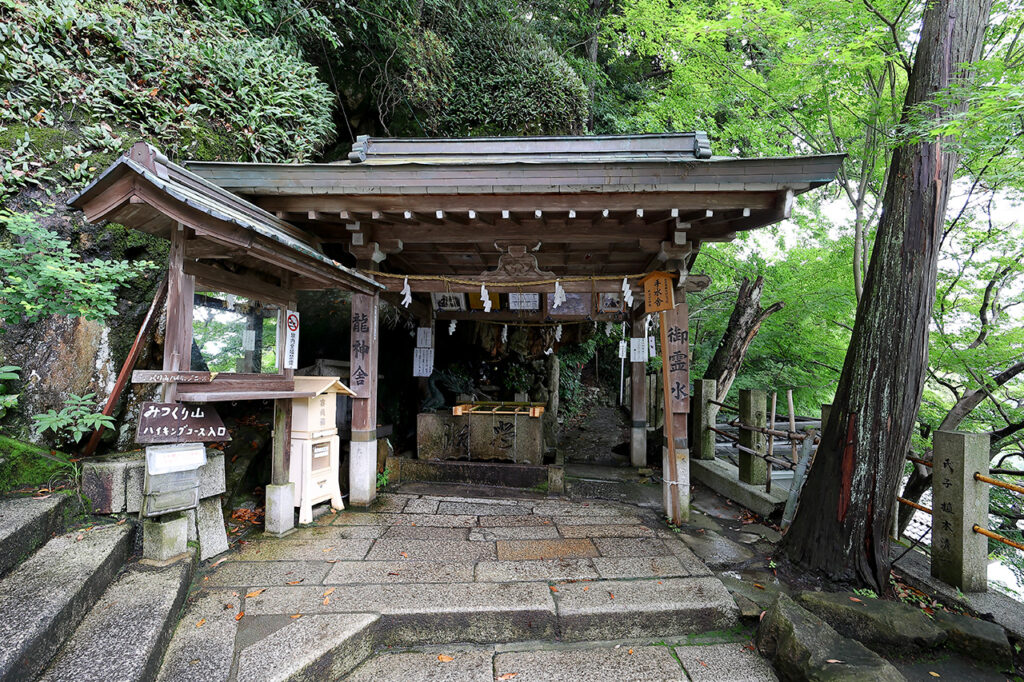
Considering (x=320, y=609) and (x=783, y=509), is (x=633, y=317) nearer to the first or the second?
(x=783, y=509)

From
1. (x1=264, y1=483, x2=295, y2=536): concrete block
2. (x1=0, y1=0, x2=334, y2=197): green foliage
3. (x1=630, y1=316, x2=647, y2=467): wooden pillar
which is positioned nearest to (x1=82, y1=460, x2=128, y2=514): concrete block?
(x1=264, y1=483, x2=295, y2=536): concrete block

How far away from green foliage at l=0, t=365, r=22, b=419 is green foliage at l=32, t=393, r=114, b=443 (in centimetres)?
23

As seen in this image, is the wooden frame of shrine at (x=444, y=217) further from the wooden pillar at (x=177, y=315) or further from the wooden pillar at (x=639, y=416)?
the wooden pillar at (x=639, y=416)

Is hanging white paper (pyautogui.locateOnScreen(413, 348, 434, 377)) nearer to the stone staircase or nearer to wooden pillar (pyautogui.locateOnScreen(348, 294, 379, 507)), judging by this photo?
wooden pillar (pyautogui.locateOnScreen(348, 294, 379, 507))

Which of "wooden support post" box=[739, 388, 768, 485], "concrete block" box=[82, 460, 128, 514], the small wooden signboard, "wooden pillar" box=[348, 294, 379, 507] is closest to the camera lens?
the small wooden signboard

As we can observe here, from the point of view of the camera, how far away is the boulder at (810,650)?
265cm

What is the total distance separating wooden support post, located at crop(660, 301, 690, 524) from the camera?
545cm

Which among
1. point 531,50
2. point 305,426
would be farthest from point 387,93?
point 305,426

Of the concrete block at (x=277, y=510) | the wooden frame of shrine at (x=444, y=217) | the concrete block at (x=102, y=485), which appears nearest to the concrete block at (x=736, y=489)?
the wooden frame of shrine at (x=444, y=217)

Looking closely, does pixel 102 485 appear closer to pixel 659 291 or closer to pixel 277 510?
pixel 277 510

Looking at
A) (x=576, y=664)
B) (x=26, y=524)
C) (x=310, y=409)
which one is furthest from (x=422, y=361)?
(x=576, y=664)

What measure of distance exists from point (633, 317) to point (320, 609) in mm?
7216

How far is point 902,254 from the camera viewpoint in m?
3.91

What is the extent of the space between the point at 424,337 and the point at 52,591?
5.95m
